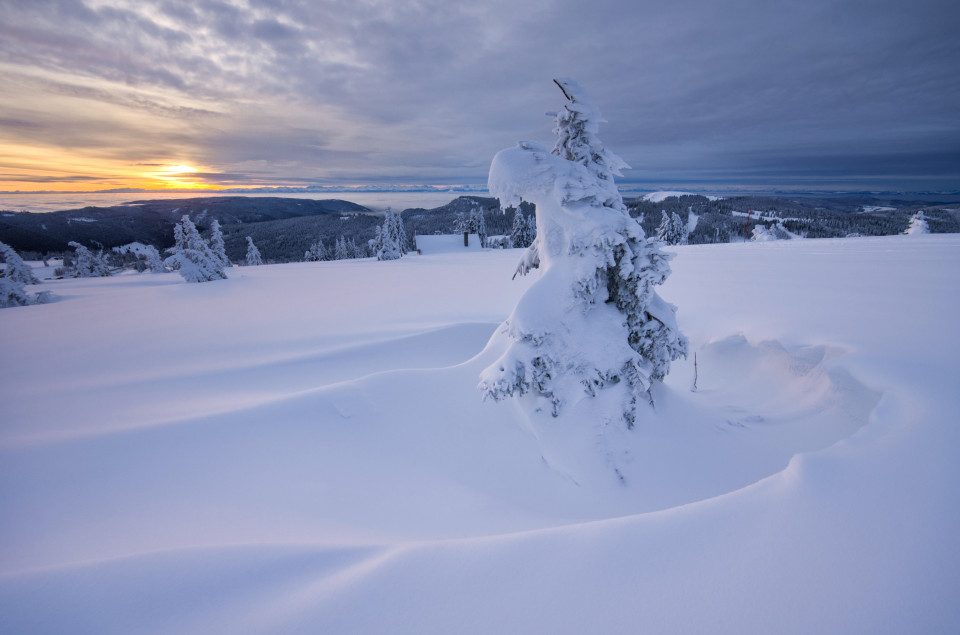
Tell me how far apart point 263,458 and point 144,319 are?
1438cm

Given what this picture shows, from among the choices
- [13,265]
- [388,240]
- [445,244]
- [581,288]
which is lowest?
[581,288]

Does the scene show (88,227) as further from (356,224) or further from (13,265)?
(13,265)

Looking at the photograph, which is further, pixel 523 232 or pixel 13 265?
pixel 523 232

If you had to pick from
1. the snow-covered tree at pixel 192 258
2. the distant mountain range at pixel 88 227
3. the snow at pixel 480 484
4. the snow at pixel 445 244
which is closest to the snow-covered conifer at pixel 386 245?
the snow at pixel 445 244

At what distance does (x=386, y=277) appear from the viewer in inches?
965

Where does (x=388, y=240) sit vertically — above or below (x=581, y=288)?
above

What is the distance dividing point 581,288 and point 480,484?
3.17 meters

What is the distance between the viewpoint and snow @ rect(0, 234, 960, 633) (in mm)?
2039

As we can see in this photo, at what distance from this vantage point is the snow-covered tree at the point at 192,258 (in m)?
24.1

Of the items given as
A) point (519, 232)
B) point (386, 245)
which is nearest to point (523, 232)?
point (519, 232)

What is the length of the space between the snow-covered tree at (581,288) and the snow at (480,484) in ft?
2.49

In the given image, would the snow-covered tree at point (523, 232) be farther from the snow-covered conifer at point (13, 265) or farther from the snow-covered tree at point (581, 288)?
the snow-covered conifer at point (13, 265)

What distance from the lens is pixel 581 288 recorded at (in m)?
5.29

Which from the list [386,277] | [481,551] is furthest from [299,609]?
[386,277]
